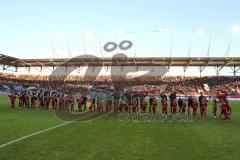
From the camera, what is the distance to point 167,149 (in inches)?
338

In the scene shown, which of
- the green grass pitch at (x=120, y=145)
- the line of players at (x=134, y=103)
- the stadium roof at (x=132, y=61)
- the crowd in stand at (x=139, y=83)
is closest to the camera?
the green grass pitch at (x=120, y=145)

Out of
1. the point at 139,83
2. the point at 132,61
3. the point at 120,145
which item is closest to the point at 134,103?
the point at 120,145

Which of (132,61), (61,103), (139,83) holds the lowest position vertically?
(61,103)

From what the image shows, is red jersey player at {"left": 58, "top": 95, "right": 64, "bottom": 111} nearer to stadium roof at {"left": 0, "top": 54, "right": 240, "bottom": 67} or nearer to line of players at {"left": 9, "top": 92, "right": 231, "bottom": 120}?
line of players at {"left": 9, "top": 92, "right": 231, "bottom": 120}

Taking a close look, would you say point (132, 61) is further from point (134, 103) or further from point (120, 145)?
point (120, 145)

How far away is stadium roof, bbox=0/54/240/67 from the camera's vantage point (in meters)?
47.3

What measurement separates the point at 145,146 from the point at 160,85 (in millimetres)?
47191

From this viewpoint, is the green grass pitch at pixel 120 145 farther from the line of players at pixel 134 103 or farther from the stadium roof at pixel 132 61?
the stadium roof at pixel 132 61

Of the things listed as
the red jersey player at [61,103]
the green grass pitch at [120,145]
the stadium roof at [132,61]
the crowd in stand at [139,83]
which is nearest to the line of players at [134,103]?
the red jersey player at [61,103]

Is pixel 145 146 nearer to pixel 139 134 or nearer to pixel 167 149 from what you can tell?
pixel 167 149

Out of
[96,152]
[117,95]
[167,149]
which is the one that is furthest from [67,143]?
[117,95]

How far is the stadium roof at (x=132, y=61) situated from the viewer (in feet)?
155

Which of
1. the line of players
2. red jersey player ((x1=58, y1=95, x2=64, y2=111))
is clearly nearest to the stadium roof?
the line of players

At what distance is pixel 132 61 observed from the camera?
161 ft
